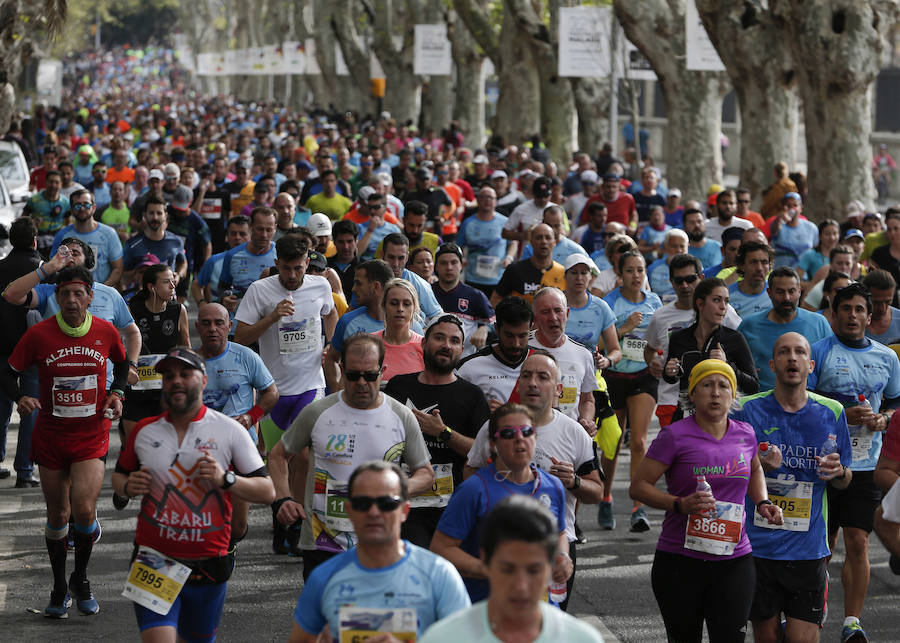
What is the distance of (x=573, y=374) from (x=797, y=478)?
152cm

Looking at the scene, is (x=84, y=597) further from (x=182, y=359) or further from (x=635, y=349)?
(x=635, y=349)

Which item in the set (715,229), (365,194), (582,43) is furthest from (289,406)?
(582,43)

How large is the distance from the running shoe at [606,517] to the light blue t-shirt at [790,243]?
541 centimetres

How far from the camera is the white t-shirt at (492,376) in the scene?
→ 7477 millimetres

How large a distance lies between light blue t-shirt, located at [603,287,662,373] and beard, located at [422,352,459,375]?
3.24 meters

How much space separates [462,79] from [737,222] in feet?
97.3

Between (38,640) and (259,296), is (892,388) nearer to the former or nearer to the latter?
(259,296)

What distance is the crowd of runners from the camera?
552 cm

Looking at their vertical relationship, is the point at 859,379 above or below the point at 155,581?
above

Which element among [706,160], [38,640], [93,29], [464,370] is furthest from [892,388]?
[93,29]

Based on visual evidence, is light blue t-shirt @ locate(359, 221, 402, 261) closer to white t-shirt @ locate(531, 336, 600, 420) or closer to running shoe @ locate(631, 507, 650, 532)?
running shoe @ locate(631, 507, 650, 532)

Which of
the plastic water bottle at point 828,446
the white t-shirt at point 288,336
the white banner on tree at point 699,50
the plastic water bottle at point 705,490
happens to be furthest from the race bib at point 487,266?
the white banner on tree at point 699,50

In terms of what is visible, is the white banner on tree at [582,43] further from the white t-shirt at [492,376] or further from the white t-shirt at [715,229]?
the white t-shirt at [492,376]

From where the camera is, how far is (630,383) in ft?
33.6
